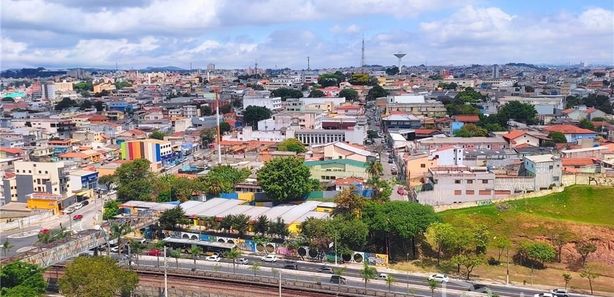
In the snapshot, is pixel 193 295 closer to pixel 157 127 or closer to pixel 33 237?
pixel 33 237

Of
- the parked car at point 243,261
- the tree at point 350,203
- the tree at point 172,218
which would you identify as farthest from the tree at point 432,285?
the tree at point 172,218

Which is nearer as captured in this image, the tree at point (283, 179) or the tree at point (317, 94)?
the tree at point (283, 179)

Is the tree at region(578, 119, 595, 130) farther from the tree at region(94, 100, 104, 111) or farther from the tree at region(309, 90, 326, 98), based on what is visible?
the tree at region(94, 100, 104, 111)

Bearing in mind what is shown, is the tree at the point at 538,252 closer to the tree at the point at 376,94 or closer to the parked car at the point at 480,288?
the parked car at the point at 480,288

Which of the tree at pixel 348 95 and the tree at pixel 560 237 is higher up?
the tree at pixel 348 95

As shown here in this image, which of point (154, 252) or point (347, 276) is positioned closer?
point (347, 276)

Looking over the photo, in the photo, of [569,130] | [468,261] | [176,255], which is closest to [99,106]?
[176,255]

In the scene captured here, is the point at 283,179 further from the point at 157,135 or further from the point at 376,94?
the point at 376,94
